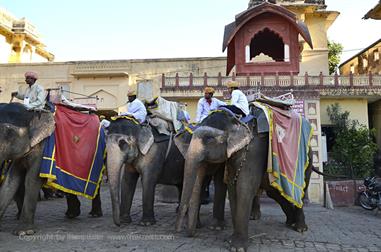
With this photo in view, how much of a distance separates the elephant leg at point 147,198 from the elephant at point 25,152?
5.31ft

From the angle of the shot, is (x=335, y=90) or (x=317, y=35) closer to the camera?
(x=335, y=90)

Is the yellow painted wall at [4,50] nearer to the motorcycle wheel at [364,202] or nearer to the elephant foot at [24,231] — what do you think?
the elephant foot at [24,231]

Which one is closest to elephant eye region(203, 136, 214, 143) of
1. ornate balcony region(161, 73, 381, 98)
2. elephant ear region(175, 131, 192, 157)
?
elephant ear region(175, 131, 192, 157)

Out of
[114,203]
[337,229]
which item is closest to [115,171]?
[114,203]

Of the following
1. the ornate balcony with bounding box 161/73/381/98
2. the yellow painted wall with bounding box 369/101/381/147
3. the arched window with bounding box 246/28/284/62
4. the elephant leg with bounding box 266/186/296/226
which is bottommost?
the elephant leg with bounding box 266/186/296/226

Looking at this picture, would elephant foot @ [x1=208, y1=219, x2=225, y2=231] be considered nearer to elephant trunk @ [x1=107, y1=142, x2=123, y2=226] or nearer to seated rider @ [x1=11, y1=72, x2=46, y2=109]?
elephant trunk @ [x1=107, y1=142, x2=123, y2=226]

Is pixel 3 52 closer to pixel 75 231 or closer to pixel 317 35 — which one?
pixel 317 35

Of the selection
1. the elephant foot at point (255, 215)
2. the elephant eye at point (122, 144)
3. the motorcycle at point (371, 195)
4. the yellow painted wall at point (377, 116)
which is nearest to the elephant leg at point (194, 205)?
the elephant eye at point (122, 144)

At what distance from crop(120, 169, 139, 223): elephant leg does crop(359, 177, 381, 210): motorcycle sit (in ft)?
25.9

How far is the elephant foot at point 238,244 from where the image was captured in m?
4.48

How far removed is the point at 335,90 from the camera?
49.2ft

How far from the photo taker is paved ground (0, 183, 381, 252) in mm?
4707

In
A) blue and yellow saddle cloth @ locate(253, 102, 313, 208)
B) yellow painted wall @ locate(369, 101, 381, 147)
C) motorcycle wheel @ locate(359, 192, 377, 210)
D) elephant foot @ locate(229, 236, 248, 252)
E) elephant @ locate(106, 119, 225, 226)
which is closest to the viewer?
elephant foot @ locate(229, 236, 248, 252)

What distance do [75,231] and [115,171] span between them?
1.14 m
